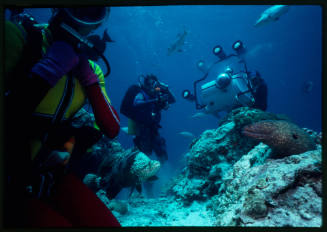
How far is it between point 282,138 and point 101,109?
2018 millimetres

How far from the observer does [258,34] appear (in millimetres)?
53188

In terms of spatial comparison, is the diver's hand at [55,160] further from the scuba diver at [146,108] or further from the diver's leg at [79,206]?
the scuba diver at [146,108]

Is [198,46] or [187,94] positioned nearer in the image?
[187,94]

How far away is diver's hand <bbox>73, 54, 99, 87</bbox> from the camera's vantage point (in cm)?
138

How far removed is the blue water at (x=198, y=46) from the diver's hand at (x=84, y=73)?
22.0 m

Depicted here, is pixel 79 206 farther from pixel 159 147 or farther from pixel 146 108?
pixel 159 147

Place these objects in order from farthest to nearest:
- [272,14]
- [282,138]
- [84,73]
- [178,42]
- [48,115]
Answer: [178,42]
[272,14]
[282,138]
[84,73]
[48,115]

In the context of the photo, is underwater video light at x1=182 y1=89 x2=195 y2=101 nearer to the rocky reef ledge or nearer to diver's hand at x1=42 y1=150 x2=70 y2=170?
the rocky reef ledge

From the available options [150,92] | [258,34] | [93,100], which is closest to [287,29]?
[258,34]

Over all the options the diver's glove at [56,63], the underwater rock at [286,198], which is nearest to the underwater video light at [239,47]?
the underwater rock at [286,198]

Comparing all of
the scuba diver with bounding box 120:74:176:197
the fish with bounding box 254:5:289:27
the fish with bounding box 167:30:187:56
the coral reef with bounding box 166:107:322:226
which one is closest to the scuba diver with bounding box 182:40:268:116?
the fish with bounding box 254:5:289:27

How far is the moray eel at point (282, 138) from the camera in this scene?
207 cm

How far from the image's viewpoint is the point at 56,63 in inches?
46.1

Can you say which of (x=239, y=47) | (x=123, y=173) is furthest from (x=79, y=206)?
(x=239, y=47)
